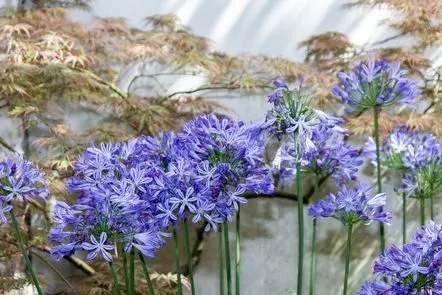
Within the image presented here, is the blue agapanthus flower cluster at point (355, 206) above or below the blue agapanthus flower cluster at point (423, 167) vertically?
below

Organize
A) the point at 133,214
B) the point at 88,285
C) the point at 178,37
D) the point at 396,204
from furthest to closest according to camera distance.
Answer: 1. the point at 396,204
2. the point at 178,37
3. the point at 88,285
4. the point at 133,214

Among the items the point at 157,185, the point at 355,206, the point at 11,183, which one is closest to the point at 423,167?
the point at 355,206

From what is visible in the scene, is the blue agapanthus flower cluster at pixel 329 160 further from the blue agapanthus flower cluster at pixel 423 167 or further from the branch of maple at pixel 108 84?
the branch of maple at pixel 108 84

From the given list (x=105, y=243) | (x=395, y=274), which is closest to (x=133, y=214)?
(x=105, y=243)

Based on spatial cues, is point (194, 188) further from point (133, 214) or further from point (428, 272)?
point (428, 272)

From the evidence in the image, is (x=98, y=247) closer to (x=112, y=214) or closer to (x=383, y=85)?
(x=112, y=214)

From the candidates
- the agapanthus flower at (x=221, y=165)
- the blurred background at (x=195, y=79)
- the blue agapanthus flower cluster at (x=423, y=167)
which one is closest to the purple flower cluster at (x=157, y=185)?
the agapanthus flower at (x=221, y=165)

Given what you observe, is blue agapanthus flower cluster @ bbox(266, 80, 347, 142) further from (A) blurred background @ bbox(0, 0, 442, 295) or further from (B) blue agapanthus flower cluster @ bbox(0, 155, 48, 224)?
(A) blurred background @ bbox(0, 0, 442, 295)
